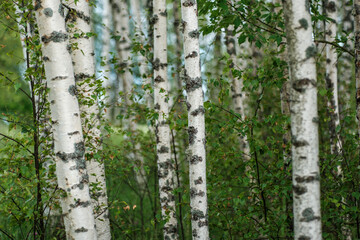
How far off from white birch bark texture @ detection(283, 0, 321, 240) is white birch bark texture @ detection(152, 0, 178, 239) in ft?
8.33

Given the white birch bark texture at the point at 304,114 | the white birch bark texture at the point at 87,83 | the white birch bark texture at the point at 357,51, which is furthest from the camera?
the white birch bark texture at the point at 87,83

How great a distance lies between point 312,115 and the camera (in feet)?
7.89

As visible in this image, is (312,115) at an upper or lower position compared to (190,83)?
lower

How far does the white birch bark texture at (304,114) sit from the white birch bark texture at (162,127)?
8.33 ft

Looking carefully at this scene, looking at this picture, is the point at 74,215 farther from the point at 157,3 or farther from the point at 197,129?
the point at 157,3

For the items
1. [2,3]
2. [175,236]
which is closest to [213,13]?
[2,3]

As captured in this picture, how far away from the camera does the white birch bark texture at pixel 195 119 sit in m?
3.72

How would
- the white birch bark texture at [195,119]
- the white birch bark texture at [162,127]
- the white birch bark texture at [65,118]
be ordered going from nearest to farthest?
the white birch bark texture at [65,118] < the white birch bark texture at [195,119] < the white birch bark texture at [162,127]

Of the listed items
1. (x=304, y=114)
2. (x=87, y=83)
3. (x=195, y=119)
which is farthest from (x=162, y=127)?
(x=304, y=114)

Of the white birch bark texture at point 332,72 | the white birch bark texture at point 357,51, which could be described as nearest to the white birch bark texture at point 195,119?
the white birch bark texture at point 357,51

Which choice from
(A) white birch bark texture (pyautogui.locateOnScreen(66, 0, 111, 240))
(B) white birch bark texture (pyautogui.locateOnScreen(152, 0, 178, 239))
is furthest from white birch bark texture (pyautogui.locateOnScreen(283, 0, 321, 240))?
(B) white birch bark texture (pyautogui.locateOnScreen(152, 0, 178, 239))

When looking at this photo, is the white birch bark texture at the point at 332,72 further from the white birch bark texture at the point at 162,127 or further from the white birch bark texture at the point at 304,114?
the white birch bark texture at the point at 304,114

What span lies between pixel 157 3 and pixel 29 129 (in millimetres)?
2594

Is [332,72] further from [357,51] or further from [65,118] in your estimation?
[65,118]
